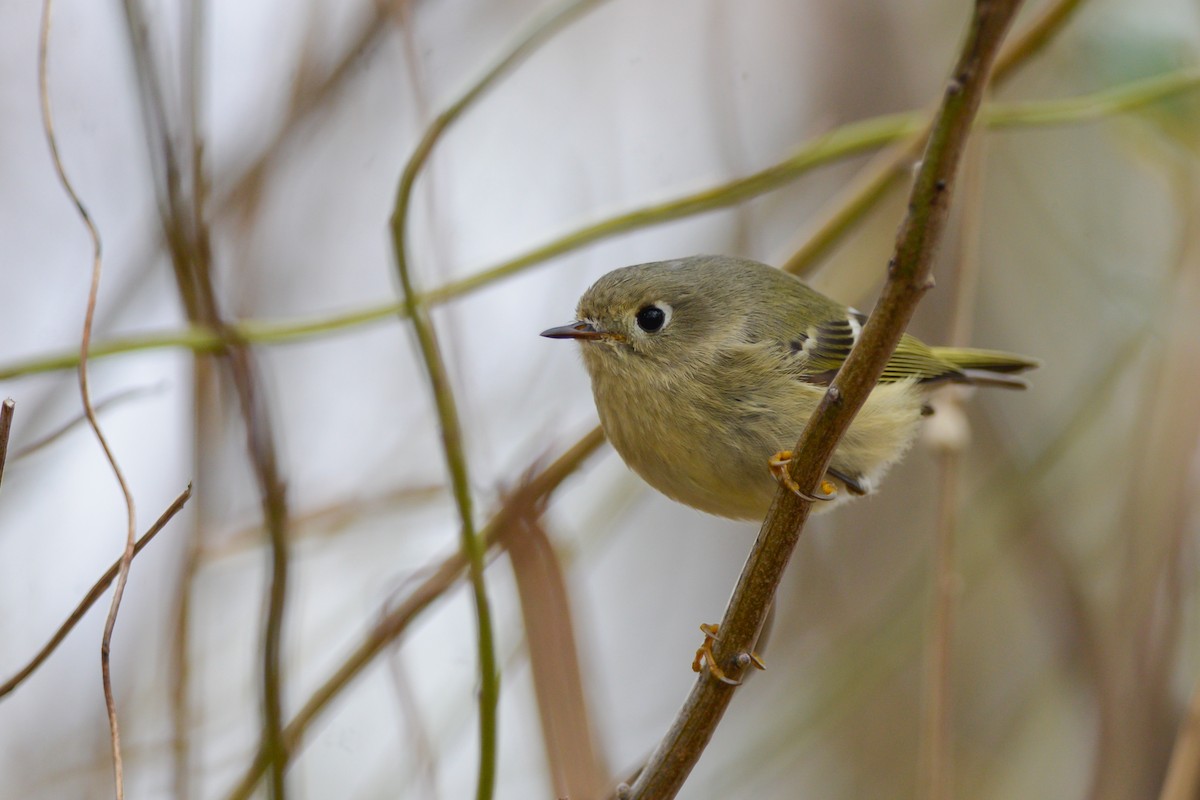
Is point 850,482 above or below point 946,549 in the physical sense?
above

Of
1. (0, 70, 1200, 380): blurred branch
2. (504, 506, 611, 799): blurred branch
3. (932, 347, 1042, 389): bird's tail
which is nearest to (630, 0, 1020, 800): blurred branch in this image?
(504, 506, 611, 799): blurred branch

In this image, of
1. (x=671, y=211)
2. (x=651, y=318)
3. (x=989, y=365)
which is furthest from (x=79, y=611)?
(x=989, y=365)

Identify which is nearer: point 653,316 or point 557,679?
point 557,679

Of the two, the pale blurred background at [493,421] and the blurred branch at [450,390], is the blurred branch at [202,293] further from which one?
the blurred branch at [450,390]

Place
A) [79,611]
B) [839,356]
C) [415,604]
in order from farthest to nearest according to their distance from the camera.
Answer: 1. [839,356]
2. [415,604]
3. [79,611]

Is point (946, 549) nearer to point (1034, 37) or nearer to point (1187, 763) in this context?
point (1187, 763)

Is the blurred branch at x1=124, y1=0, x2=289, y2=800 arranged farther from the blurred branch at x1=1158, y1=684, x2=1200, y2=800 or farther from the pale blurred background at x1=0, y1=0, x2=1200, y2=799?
the blurred branch at x1=1158, y1=684, x2=1200, y2=800
